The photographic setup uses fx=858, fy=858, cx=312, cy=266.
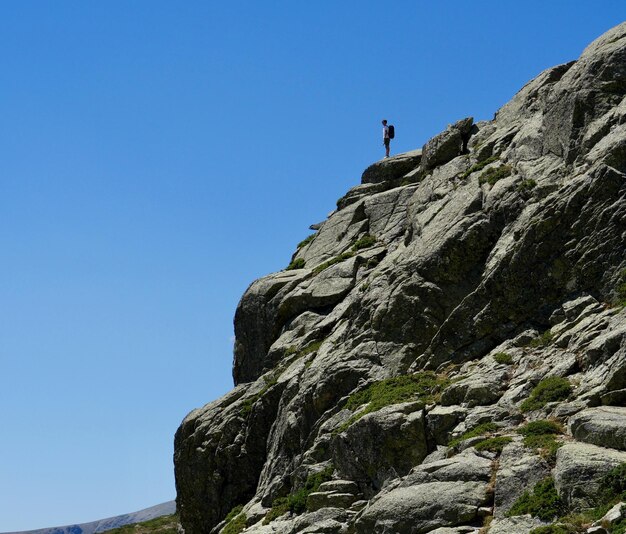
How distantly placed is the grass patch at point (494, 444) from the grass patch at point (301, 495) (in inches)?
351

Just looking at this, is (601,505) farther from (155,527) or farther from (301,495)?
(155,527)

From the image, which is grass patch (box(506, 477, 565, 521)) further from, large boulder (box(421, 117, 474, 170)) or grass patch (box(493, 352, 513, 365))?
large boulder (box(421, 117, 474, 170))

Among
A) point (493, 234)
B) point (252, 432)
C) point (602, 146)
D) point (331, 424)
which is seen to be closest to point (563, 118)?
point (602, 146)

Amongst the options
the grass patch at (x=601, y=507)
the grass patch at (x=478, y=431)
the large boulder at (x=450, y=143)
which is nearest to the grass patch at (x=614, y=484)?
the grass patch at (x=601, y=507)

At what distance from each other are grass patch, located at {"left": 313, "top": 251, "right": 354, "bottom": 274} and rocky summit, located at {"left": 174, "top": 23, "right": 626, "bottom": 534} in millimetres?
168

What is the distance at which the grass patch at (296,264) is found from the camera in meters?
56.5

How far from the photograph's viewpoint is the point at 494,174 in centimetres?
4097

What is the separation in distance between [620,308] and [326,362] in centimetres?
1508

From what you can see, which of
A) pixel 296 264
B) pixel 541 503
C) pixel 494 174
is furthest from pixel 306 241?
pixel 541 503

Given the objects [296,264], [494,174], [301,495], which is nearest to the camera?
[301,495]

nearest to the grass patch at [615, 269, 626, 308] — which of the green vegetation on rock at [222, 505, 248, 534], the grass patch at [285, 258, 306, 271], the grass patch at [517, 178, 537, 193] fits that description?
the grass patch at [517, 178, 537, 193]

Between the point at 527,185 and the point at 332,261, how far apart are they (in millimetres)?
16299

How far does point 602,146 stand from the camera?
3572 cm

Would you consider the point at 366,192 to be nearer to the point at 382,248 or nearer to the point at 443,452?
the point at 382,248
